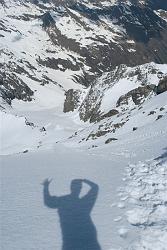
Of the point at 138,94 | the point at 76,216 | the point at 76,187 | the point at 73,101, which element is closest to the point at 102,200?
the point at 76,216

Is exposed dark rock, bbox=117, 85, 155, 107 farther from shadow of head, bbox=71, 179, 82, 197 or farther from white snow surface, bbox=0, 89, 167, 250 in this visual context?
shadow of head, bbox=71, 179, 82, 197

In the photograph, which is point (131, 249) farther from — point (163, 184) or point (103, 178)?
point (103, 178)

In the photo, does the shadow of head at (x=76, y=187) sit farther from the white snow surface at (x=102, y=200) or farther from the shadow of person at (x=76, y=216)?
the white snow surface at (x=102, y=200)

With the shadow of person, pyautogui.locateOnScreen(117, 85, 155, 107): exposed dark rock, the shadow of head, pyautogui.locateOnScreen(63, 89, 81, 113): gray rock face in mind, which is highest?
the shadow of person

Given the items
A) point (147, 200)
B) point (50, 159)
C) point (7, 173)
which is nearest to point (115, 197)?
point (147, 200)

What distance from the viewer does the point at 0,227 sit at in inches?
407

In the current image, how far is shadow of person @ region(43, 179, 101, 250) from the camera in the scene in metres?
9.48

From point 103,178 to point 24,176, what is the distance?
2.71 meters

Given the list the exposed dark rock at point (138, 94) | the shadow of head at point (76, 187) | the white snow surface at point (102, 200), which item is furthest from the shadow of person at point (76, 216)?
the exposed dark rock at point (138, 94)

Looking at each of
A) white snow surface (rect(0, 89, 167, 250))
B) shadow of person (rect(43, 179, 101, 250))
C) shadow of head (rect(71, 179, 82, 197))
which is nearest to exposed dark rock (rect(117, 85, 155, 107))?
white snow surface (rect(0, 89, 167, 250))

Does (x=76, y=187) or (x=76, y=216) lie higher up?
(x=76, y=216)

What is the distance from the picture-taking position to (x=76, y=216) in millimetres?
11078

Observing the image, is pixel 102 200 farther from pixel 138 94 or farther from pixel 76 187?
pixel 138 94

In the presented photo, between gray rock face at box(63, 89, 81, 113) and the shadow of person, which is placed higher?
the shadow of person
